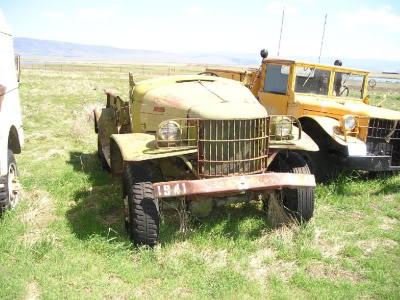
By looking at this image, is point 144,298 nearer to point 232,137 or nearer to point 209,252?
point 209,252

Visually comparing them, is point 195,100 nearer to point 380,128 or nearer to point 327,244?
point 327,244

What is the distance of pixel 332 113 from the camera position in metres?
6.25

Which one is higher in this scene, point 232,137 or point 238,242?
point 232,137

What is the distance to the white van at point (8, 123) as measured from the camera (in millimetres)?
4273

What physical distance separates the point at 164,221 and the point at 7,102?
2.57m

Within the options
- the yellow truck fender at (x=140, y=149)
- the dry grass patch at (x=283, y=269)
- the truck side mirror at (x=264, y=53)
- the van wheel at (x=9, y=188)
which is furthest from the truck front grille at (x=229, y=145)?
the truck side mirror at (x=264, y=53)

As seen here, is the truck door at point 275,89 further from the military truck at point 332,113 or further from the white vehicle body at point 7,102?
the white vehicle body at point 7,102

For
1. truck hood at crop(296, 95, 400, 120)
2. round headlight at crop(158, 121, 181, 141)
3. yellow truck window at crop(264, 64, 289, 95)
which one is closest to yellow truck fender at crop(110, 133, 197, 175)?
round headlight at crop(158, 121, 181, 141)

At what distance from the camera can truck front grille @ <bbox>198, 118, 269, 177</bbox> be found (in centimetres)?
386

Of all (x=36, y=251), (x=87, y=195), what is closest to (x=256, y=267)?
(x=36, y=251)

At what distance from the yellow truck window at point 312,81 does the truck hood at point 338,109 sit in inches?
7.9

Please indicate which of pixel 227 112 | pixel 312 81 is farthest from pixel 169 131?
pixel 312 81

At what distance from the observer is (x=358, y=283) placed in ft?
11.6

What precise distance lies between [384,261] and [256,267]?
4.47 ft
